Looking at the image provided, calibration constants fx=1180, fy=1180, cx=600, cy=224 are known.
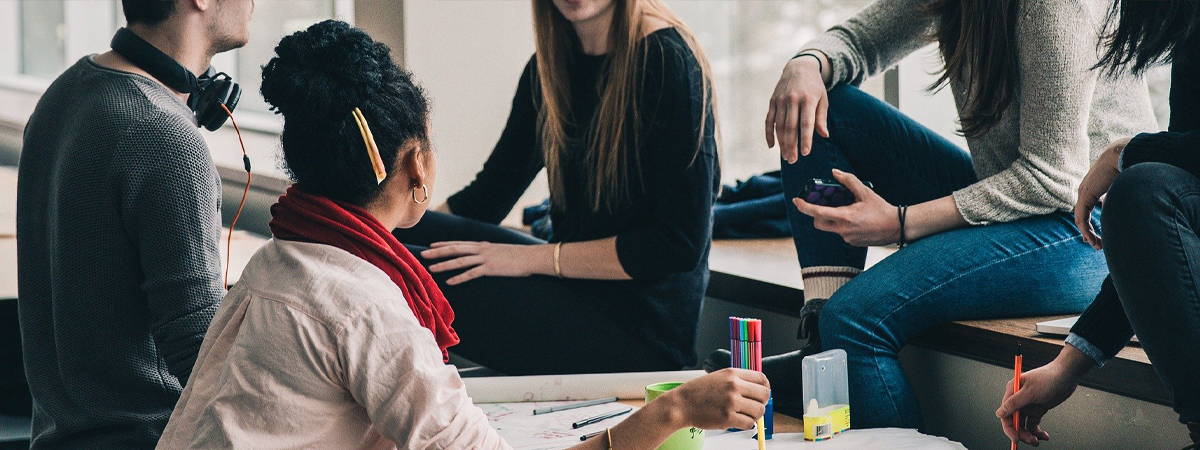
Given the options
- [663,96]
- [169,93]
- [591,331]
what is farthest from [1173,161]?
[169,93]

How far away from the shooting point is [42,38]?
4738mm

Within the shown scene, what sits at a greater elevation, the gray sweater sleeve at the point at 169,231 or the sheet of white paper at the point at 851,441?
the gray sweater sleeve at the point at 169,231

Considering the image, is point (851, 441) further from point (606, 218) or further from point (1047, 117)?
point (606, 218)

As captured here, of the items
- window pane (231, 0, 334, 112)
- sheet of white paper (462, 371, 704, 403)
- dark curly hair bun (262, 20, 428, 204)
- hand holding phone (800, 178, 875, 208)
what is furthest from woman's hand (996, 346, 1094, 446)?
window pane (231, 0, 334, 112)

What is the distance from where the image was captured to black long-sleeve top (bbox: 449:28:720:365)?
1804 mm

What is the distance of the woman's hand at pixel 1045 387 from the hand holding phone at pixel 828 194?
380mm

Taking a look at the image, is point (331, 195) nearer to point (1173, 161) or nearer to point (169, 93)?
point (169, 93)

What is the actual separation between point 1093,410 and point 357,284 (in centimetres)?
98

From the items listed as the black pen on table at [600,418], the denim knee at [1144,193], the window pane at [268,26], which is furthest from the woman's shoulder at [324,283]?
the window pane at [268,26]

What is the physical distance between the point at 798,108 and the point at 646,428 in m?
0.75

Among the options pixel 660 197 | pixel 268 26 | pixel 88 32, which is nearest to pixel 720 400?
pixel 660 197

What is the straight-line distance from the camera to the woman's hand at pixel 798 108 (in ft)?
5.36

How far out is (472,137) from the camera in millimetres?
2893

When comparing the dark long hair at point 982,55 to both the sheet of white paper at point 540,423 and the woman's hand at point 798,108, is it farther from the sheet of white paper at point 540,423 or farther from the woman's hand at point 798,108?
the sheet of white paper at point 540,423
